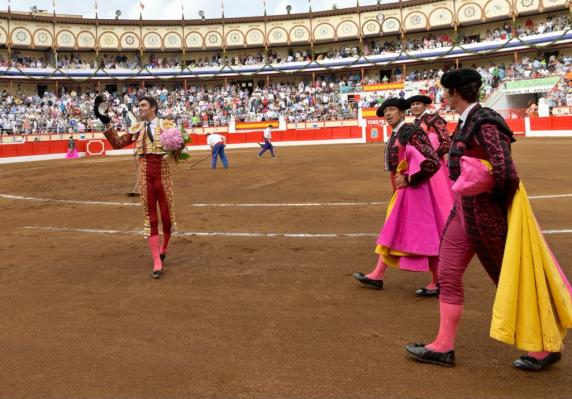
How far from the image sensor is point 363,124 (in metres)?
31.7

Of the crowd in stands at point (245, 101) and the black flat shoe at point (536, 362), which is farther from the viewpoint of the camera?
the crowd in stands at point (245, 101)

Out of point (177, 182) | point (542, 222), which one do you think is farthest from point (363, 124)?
point (542, 222)

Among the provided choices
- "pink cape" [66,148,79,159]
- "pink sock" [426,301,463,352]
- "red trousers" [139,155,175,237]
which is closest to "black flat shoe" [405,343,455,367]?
"pink sock" [426,301,463,352]

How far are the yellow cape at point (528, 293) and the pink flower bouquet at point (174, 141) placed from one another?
3106mm

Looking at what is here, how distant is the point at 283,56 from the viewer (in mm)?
44406

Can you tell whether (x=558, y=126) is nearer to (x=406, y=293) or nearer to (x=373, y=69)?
(x=373, y=69)

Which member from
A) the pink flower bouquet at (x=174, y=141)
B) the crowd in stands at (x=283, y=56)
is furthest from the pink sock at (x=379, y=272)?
the crowd in stands at (x=283, y=56)

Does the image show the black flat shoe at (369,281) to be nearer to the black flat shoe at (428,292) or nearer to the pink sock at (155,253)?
the black flat shoe at (428,292)

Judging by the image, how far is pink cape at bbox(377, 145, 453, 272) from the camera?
12.3 ft

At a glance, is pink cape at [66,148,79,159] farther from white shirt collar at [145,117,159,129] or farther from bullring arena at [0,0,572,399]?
white shirt collar at [145,117,159,129]

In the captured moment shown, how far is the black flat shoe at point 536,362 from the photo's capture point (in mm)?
2568

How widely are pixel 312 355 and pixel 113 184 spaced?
10503mm

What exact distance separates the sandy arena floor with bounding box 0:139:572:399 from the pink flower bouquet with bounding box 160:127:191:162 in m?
1.03

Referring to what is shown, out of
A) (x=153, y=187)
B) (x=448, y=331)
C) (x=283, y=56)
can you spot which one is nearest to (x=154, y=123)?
(x=153, y=187)
